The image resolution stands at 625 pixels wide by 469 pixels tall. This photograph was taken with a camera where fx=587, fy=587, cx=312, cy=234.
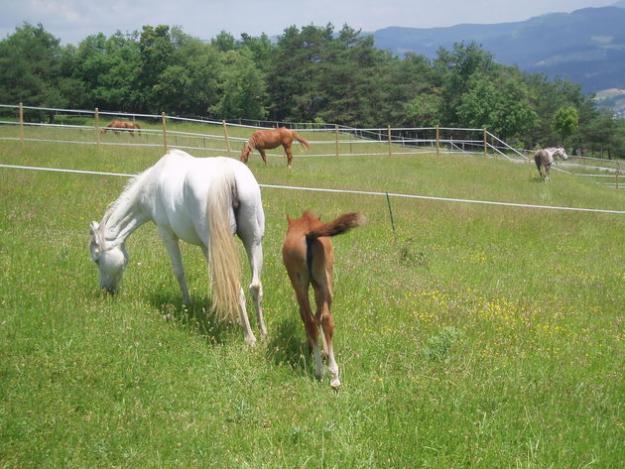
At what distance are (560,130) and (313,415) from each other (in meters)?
66.9

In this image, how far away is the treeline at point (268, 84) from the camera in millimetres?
74625

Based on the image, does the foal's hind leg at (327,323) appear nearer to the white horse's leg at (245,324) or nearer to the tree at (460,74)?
the white horse's leg at (245,324)

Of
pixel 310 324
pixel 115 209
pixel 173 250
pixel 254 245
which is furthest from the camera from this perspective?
pixel 115 209

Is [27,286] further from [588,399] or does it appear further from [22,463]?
[588,399]

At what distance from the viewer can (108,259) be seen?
20.5 ft

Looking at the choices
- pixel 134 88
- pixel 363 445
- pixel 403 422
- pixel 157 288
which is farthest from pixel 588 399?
pixel 134 88

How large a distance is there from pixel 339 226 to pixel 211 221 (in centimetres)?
136

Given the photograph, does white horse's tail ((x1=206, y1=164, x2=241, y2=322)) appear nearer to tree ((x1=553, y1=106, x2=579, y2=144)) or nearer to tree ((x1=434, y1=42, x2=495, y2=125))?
tree ((x1=553, y1=106, x2=579, y2=144))

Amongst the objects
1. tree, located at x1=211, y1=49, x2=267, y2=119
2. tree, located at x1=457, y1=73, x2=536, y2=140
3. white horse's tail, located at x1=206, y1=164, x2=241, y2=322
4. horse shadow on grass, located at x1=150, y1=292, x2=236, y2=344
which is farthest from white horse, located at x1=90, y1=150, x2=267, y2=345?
tree, located at x1=211, y1=49, x2=267, y2=119

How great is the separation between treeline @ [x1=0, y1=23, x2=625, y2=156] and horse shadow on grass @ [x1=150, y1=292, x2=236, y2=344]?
2621 inches

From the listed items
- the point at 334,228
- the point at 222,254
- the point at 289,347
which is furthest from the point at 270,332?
the point at 334,228

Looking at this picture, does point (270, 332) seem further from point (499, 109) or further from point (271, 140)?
point (499, 109)

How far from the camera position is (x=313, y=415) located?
4203 millimetres

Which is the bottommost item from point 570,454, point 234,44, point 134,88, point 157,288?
point 570,454
